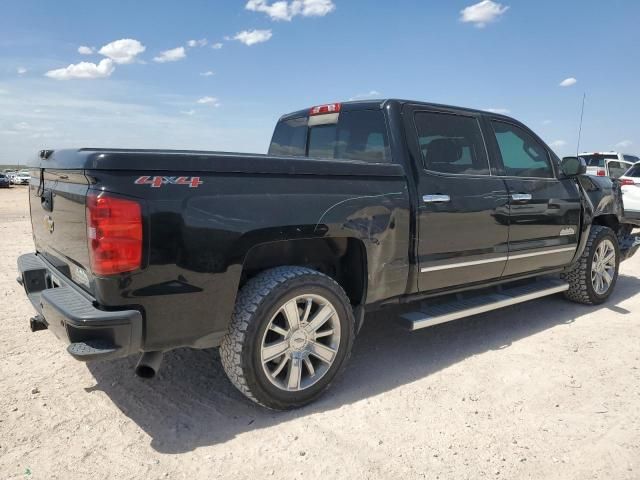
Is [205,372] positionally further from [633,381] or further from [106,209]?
[633,381]

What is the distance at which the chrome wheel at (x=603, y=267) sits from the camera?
5.30m

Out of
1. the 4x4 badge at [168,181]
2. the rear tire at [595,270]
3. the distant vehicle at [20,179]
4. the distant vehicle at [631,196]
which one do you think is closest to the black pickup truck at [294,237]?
the 4x4 badge at [168,181]

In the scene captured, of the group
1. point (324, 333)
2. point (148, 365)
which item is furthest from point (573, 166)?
point (148, 365)

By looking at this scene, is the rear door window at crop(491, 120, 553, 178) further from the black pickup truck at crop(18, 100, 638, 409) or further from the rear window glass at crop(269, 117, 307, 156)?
the rear window glass at crop(269, 117, 307, 156)

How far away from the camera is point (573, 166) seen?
475 cm

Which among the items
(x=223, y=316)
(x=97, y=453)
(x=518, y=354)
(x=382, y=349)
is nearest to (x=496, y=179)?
(x=518, y=354)

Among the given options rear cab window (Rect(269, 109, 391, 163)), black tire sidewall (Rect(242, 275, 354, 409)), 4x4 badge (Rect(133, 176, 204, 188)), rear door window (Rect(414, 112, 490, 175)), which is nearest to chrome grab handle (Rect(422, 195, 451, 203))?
rear door window (Rect(414, 112, 490, 175))

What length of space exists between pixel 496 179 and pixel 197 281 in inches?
105

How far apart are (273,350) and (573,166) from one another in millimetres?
3558

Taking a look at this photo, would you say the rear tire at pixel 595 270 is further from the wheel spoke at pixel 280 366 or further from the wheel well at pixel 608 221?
the wheel spoke at pixel 280 366

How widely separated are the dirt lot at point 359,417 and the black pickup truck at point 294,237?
364 mm

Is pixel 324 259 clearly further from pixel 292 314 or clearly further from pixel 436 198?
pixel 436 198

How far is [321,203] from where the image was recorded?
2943mm

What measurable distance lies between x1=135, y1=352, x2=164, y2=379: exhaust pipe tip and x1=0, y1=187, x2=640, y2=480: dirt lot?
0.35 m
